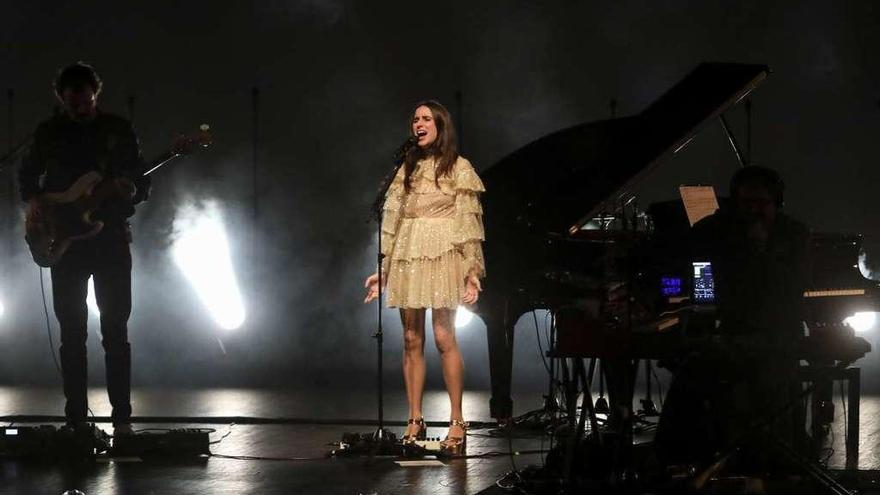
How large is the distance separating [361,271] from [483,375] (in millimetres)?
1341

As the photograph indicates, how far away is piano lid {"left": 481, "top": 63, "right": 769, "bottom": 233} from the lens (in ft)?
16.4

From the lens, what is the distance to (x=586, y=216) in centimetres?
518

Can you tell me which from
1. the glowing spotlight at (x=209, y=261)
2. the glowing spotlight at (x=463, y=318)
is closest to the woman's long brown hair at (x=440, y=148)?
the glowing spotlight at (x=463, y=318)

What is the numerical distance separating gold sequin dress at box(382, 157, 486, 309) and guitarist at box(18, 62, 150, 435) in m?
1.24

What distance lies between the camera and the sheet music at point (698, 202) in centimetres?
557

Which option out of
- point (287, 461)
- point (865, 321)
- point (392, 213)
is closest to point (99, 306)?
point (287, 461)

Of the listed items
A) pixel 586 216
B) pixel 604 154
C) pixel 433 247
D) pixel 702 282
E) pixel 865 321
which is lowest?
pixel 865 321

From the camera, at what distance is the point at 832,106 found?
9.30 metres

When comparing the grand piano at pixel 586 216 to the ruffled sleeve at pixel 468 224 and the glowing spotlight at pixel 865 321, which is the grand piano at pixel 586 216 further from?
the glowing spotlight at pixel 865 321

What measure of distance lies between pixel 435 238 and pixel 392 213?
0.87 ft

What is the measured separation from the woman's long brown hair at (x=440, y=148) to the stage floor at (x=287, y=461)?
127cm

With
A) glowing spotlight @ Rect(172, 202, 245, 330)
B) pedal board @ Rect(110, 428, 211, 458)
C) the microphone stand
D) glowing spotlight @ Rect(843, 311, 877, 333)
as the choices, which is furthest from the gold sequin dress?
glowing spotlight @ Rect(172, 202, 245, 330)

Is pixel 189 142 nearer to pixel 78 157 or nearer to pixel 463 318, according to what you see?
pixel 78 157

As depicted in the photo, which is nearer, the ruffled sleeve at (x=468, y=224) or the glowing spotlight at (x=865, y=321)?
the ruffled sleeve at (x=468, y=224)
